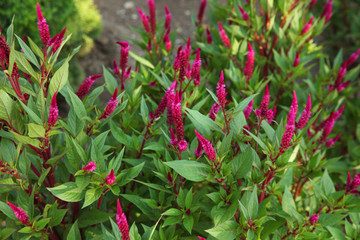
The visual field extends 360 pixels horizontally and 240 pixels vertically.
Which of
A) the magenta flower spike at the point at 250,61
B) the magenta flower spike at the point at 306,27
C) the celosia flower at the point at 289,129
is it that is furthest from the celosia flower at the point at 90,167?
A: the magenta flower spike at the point at 306,27

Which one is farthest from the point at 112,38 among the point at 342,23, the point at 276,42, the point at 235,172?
the point at 235,172

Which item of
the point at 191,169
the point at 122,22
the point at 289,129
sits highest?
the point at 289,129

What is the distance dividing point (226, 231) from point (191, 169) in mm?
291

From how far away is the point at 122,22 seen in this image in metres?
6.84

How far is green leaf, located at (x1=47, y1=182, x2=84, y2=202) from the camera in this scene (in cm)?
145

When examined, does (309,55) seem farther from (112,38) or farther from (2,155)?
(112,38)

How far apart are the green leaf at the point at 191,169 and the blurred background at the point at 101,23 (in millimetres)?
2067

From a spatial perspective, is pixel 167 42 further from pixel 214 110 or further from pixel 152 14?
pixel 214 110

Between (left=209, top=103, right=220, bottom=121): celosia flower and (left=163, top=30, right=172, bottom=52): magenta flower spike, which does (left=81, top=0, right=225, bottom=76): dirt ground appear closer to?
(left=163, top=30, right=172, bottom=52): magenta flower spike

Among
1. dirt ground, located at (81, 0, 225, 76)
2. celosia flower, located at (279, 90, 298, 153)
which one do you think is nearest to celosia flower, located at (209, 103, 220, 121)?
celosia flower, located at (279, 90, 298, 153)

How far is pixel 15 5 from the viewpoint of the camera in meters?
3.90

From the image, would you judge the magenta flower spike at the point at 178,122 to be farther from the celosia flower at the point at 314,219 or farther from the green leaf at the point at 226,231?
the celosia flower at the point at 314,219

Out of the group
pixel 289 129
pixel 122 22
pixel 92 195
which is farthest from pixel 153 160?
pixel 122 22

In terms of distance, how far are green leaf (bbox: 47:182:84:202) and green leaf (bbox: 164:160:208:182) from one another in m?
0.41
